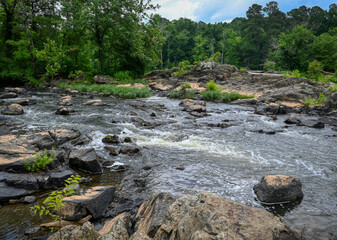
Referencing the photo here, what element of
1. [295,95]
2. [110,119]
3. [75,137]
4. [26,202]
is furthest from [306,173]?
[295,95]

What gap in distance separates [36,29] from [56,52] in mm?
10415

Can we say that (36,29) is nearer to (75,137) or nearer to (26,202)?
(75,137)

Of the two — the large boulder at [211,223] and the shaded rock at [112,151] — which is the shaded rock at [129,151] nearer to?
the shaded rock at [112,151]

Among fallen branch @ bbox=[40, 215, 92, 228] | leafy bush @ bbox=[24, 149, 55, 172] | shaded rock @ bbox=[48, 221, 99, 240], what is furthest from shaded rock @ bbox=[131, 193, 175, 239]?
leafy bush @ bbox=[24, 149, 55, 172]

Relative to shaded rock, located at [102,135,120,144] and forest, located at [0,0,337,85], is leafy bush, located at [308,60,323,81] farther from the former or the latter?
shaded rock, located at [102,135,120,144]

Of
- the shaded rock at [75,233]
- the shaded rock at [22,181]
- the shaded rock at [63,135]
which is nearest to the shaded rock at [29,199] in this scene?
the shaded rock at [22,181]

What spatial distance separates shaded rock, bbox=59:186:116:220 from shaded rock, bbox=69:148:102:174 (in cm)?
152

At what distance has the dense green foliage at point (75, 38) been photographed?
80.5 ft

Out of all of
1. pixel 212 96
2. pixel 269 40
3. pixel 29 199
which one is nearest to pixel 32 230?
pixel 29 199

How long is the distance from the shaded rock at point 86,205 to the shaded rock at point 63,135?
382 cm

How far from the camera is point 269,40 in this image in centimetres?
5953

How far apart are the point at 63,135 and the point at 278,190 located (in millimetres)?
6737

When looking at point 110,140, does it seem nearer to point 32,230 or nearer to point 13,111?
point 32,230

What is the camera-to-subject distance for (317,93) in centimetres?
1827
